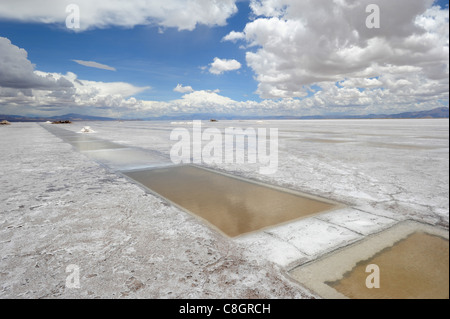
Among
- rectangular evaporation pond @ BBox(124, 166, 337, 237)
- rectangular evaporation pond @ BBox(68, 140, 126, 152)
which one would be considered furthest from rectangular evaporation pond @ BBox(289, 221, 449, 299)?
rectangular evaporation pond @ BBox(68, 140, 126, 152)

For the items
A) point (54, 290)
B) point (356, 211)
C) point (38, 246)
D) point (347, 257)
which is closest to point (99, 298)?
point (54, 290)

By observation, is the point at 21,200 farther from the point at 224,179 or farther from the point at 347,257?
the point at 347,257

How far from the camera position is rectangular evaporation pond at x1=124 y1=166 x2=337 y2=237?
2670 mm

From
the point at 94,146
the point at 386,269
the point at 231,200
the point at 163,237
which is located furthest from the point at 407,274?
the point at 94,146

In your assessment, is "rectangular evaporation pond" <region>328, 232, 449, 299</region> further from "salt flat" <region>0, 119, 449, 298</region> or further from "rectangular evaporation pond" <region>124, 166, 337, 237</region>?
"rectangular evaporation pond" <region>124, 166, 337, 237</region>

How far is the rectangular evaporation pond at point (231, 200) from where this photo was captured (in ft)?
8.76

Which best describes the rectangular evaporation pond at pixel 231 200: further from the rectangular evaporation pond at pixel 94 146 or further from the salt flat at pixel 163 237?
the rectangular evaporation pond at pixel 94 146

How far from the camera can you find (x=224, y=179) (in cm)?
456

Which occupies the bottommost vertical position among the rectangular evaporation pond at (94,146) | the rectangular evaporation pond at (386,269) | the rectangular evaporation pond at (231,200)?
the rectangular evaporation pond at (386,269)

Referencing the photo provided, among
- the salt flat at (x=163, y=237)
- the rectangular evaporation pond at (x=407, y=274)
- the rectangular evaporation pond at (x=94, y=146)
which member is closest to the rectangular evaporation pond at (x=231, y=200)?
the salt flat at (x=163, y=237)

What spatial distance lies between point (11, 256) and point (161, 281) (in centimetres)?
132

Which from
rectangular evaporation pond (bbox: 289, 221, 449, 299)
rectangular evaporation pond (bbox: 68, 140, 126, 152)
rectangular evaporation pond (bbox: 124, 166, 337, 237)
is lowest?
rectangular evaporation pond (bbox: 289, 221, 449, 299)

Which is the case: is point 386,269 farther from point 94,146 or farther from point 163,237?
point 94,146

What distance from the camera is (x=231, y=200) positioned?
336 cm
